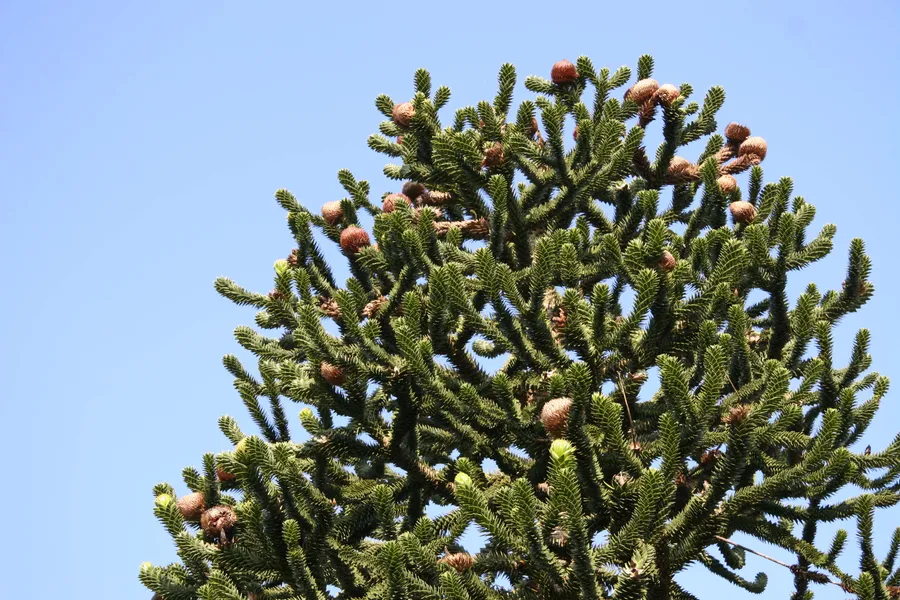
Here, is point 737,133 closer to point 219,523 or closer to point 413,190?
point 413,190

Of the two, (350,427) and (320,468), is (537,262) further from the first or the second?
(320,468)

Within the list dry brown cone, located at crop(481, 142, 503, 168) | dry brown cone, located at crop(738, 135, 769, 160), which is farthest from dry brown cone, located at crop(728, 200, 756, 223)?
dry brown cone, located at crop(481, 142, 503, 168)

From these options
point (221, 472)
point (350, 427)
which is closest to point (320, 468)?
point (350, 427)

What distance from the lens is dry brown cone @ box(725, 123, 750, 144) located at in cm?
735

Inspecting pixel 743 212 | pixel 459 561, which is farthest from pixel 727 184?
pixel 459 561

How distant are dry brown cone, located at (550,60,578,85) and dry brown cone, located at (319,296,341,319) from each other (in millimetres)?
2750

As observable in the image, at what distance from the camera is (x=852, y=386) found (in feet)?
18.4

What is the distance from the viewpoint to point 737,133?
7.35m

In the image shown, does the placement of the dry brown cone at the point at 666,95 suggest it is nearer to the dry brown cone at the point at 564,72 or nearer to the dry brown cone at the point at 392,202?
the dry brown cone at the point at 564,72

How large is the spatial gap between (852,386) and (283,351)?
3.85m

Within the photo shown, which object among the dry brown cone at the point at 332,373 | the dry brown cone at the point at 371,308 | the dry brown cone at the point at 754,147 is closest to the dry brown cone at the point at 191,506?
the dry brown cone at the point at 332,373

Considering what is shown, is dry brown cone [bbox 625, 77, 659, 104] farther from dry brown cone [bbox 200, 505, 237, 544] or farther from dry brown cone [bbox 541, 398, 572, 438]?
dry brown cone [bbox 200, 505, 237, 544]

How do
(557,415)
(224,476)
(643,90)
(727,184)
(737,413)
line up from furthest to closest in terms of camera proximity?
(643,90) → (727,184) → (224,476) → (737,413) → (557,415)

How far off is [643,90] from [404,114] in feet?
6.21
